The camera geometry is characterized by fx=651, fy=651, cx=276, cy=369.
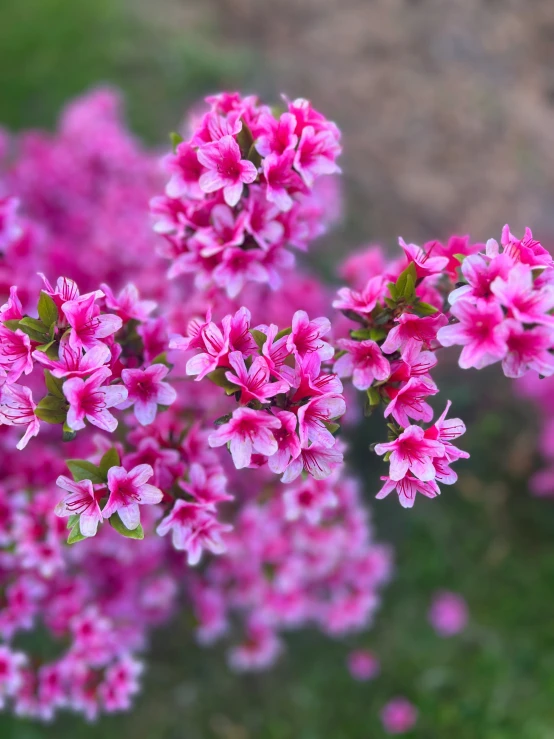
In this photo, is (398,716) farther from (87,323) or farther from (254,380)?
(87,323)

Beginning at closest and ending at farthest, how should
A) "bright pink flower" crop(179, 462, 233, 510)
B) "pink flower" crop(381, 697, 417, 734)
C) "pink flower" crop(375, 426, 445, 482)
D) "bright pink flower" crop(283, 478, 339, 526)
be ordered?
"pink flower" crop(375, 426, 445, 482) < "bright pink flower" crop(179, 462, 233, 510) < "bright pink flower" crop(283, 478, 339, 526) < "pink flower" crop(381, 697, 417, 734)

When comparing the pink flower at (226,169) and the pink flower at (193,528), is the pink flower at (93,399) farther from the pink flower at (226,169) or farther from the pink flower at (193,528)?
the pink flower at (226,169)

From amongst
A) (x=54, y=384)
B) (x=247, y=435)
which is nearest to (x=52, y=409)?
(x=54, y=384)

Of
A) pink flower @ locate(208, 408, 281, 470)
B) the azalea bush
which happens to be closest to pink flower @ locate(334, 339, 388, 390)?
the azalea bush

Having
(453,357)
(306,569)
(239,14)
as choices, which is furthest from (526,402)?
(239,14)

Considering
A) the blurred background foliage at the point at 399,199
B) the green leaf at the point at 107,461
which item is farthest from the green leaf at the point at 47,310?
the blurred background foliage at the point at 399,199

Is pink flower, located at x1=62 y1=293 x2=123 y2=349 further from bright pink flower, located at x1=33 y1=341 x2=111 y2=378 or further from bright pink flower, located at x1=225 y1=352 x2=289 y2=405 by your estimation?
bright pink flower, located at x1=225 y1=352 x2=289 y2=405

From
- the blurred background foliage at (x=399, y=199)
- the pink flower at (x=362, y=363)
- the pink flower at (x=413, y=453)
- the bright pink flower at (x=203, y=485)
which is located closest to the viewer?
the pink flower at (x=413, y=453)
